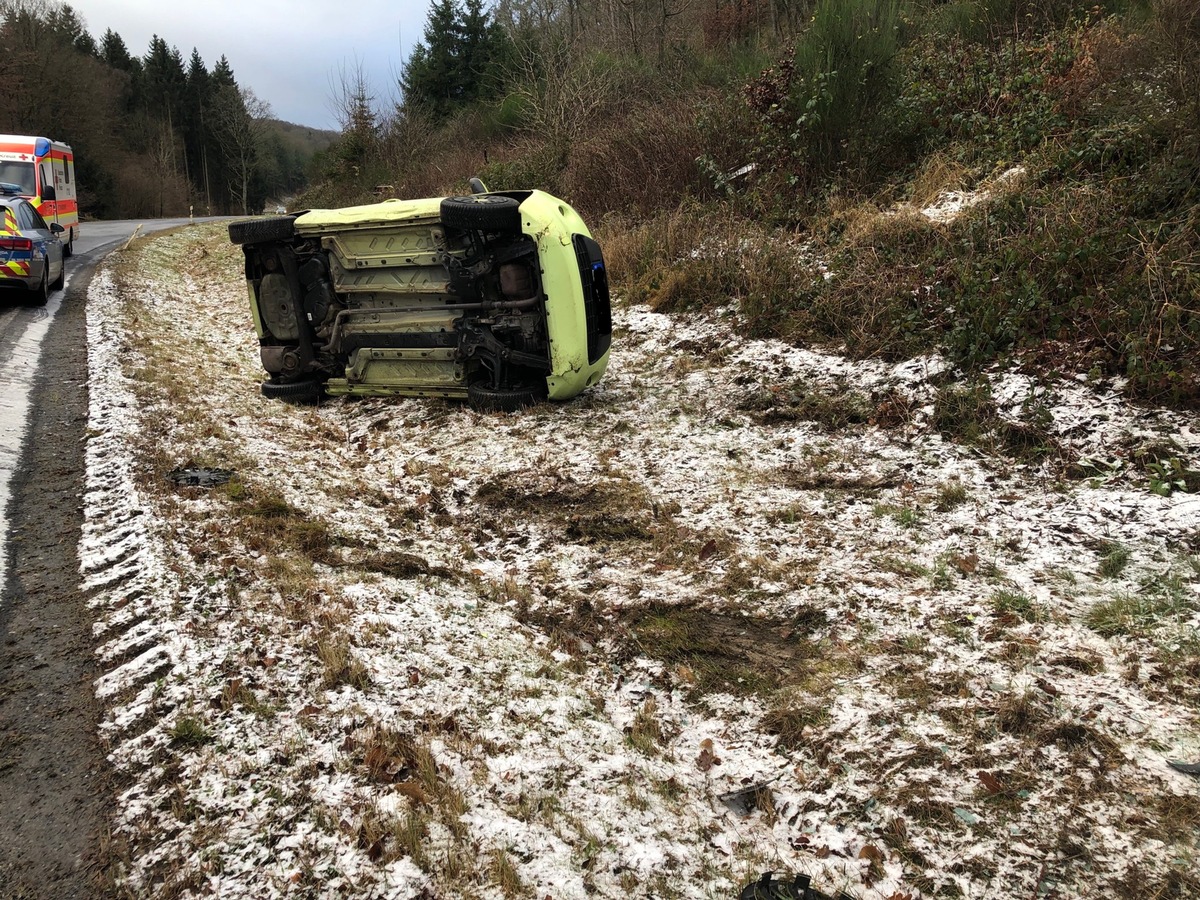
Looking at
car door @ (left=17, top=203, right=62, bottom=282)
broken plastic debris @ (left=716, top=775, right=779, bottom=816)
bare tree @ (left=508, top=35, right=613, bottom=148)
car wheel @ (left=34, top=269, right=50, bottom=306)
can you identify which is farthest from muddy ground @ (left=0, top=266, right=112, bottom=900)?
bare tree @ (left=508, top=35, right=613, bottom=148)

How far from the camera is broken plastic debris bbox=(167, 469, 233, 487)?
197 inches

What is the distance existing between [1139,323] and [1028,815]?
4141mm

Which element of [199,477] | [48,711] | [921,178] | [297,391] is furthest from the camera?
[921,178]

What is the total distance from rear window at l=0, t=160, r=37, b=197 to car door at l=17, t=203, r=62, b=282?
20.2ft

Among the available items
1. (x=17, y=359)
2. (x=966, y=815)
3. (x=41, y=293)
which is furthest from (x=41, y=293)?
(x=966, y=815)

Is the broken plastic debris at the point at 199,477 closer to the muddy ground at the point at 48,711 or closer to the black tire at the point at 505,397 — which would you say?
the muddy ground at the point at 48,711

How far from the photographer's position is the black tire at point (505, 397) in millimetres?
6570

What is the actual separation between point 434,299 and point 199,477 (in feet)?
8.41

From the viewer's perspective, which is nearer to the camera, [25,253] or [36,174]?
[25,253]

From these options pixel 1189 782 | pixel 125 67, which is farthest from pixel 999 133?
pixel 125 67

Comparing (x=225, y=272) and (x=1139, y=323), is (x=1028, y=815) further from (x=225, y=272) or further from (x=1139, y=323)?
(x=225, y=272)

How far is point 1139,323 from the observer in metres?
5.18

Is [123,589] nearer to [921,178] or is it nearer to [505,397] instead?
[505,397]

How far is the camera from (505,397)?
6.56 meters
